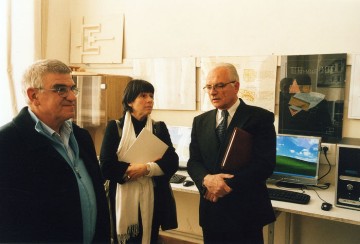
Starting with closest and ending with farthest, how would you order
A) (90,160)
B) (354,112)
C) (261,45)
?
(90,160), (354,112), (261,45)

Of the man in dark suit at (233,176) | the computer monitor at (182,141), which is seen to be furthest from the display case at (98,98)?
the man in dark suit at (233,176)

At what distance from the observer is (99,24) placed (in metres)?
3.37

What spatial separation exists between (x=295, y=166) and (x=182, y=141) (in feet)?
3.27

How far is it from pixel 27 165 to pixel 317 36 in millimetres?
2225

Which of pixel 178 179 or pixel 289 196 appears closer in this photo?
pixel 289 196

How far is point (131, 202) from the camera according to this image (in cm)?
188

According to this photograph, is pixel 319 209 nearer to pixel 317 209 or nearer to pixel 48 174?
pixel 317 209

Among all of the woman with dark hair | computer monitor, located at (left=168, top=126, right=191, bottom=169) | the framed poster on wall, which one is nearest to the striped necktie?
the woman with dark hair

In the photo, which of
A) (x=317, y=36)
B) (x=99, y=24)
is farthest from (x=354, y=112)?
(x=99, y=24)

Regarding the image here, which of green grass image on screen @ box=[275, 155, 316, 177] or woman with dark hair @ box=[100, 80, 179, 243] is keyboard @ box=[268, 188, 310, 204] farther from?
woman with dark hair @ box=[100, 80, 179, 243]

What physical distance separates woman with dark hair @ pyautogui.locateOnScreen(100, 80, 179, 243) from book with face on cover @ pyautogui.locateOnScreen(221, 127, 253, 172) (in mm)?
437

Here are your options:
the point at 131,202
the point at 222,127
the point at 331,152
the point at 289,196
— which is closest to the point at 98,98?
the point at 131,202

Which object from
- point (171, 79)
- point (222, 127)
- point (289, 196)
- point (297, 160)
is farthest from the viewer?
point (171, 79)

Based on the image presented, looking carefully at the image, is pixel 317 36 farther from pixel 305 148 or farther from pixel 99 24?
pixel 99 24
